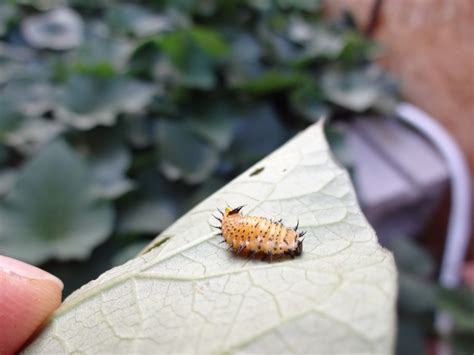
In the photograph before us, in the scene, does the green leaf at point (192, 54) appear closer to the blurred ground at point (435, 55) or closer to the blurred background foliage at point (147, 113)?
the blurred background foliage at point (147, 113)

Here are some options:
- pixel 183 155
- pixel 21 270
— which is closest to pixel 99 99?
pixel 183 155

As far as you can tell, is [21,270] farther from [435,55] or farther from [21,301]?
[435,55]

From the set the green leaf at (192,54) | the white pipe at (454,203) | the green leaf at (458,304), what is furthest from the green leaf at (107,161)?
the white pipe at (454,203)

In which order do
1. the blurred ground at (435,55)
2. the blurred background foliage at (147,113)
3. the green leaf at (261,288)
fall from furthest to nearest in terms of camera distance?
the blurred ground at (435,55), the blurred background foliage at (147,113), the green leaf at (261,288)

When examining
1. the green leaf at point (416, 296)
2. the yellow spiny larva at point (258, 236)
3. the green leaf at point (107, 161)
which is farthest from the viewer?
the green leaf at point (416, 296)

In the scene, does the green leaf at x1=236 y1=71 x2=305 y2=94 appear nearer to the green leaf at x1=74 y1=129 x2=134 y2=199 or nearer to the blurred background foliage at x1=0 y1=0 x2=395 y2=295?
the blurred background foliage at x1=0 y1=0 x2=395 y2=295
